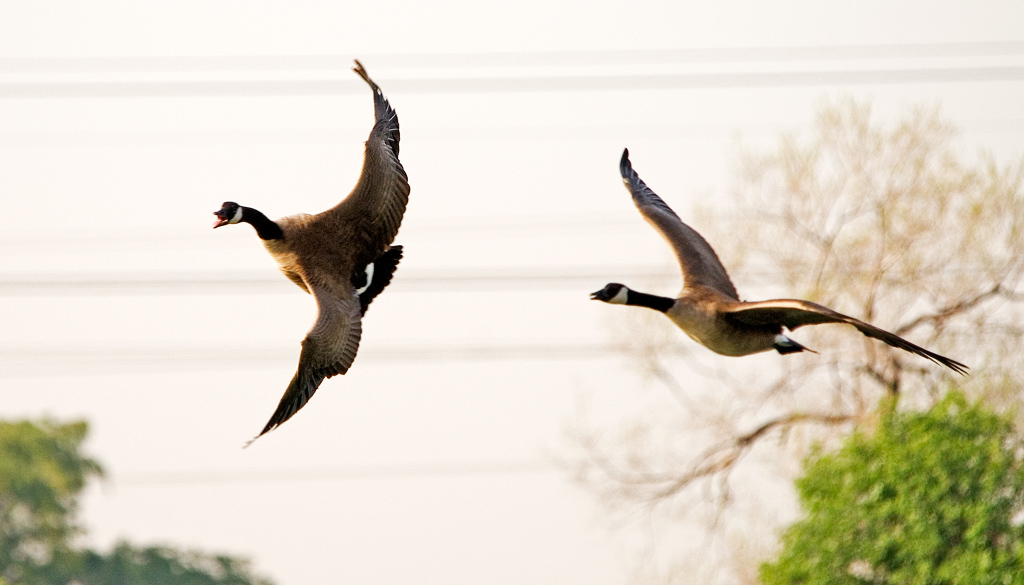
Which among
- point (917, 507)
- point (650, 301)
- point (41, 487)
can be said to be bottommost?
point (917, 507)

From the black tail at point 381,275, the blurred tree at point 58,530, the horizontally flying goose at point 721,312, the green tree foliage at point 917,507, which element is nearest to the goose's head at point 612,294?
the horizontally flying goose at point 721,312

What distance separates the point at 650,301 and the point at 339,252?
5.77 feet

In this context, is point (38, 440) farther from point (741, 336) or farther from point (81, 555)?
point (741, 336)

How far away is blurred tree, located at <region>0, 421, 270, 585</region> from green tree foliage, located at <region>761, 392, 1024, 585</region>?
21.7 meters

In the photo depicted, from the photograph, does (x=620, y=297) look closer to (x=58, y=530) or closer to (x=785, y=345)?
(x=785, y=345)

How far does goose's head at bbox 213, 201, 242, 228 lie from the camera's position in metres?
5.11

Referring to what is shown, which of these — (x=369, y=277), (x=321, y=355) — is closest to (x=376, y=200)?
(x=369, y=277)

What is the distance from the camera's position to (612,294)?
6.57 metres

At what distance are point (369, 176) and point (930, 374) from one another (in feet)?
43.0

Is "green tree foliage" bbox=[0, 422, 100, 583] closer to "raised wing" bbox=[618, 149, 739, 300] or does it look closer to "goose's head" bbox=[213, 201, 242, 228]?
"raised wing" bbox=[618, 149, 739, 300]

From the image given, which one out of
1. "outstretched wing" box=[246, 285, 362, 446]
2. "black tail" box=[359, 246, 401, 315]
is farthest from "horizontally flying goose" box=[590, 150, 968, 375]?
"outstretched wing" box=[246, 285, 362, 446]

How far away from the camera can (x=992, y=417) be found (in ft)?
38.0

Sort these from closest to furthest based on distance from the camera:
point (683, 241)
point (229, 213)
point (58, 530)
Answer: point (229, 213)
point (683, 241)
point (58, 530)

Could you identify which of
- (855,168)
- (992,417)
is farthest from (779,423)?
(992,417)
